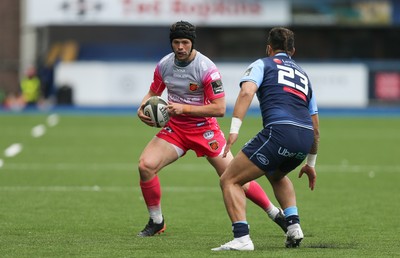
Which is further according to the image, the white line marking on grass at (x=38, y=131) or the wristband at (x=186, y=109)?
the white line marking on grass at (x=38, y=131)

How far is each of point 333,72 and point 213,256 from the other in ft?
98.9

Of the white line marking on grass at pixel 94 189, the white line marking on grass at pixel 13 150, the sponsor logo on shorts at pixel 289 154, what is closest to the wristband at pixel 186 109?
the sponsor logo on shorts at pixel 289 154

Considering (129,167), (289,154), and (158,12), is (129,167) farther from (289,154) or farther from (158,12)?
(158,12)

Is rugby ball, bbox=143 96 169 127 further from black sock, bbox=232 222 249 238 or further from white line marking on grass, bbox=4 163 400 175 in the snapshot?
white line marking on grass, bbox=4 163 400 175

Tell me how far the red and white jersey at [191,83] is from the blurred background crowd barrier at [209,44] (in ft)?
87.9

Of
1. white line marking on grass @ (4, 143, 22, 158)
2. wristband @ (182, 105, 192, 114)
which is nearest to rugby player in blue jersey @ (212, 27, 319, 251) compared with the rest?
wristband @ (182, 105, 192, 114)

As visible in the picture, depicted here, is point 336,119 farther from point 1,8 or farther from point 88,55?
point 1,8

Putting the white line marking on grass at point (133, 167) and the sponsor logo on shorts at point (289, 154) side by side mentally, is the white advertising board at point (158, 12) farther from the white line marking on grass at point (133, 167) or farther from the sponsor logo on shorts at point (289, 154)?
the sponsor logo on shorts at point (289, 154)

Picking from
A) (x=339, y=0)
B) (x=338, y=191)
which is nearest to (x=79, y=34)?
(x=339, y=0)

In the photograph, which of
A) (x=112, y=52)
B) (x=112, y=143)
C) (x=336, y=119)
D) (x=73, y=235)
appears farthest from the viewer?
(x=112, y=52)

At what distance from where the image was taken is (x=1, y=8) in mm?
51781

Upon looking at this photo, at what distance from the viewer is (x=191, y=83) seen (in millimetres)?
11125

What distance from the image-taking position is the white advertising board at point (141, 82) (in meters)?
→ 38.7

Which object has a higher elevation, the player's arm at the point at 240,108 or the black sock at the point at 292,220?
the player's arm at the point at 240,108
